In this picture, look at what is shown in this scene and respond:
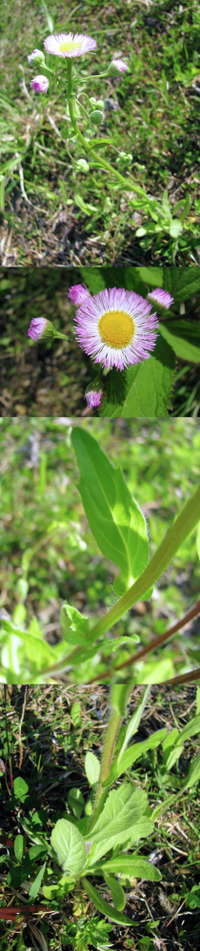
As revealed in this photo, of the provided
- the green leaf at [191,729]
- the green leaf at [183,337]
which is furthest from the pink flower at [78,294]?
the green leaf at [191,729]

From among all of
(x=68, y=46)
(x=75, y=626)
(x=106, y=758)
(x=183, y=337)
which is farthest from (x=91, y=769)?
(x=68, y=46)

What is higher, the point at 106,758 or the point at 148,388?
the point at 148,388

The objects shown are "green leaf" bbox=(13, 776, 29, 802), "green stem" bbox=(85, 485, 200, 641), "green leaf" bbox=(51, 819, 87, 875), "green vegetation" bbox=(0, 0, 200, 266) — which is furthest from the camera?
"green vegetation" bbox=(0, 0, 200, 266)

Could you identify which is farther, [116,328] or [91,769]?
[116,328]

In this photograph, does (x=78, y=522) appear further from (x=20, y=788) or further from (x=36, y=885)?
(x=36, y=885)

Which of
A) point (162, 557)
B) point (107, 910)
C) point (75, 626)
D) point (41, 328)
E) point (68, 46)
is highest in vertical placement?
point (68, 46)

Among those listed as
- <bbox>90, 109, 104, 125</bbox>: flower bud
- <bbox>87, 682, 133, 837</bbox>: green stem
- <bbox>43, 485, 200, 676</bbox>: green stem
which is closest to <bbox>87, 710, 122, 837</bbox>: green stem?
<bbox>87, 682, 133, 837</bbox>: green stem

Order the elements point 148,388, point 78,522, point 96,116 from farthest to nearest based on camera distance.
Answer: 1. point 78,522
2. point 148,388
3. point 96,116

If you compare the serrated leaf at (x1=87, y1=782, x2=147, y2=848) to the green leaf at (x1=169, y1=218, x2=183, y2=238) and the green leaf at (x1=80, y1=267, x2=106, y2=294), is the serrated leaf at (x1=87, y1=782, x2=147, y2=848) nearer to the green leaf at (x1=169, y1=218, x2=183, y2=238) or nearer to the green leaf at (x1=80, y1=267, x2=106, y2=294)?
the green leaf at (x1=80, y1=267, x2=106, y2=294)
